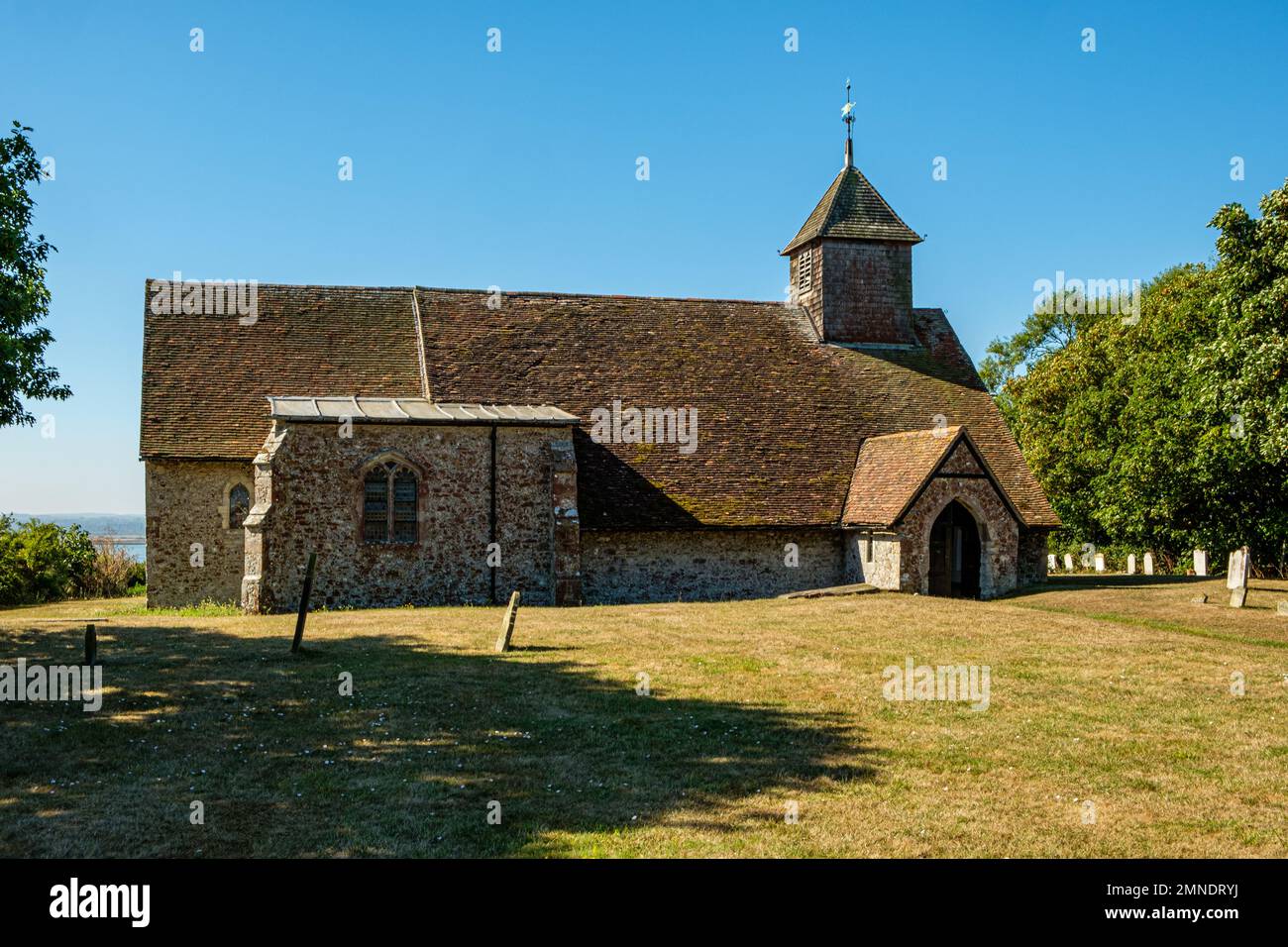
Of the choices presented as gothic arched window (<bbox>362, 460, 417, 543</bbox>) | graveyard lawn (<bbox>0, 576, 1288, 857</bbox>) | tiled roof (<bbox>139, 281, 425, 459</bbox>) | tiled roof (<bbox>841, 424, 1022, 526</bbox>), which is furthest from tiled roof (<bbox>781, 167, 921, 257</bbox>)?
graveyard lawn (<bbox>0, 576, 1288, 857</bbox>)

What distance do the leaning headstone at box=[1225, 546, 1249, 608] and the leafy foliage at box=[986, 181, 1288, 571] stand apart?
3244 mm

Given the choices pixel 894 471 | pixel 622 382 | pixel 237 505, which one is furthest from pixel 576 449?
pixel 237 505

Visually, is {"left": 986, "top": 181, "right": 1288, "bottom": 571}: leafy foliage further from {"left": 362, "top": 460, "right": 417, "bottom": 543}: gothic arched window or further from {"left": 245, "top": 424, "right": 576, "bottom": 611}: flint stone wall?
{"left": 362, "top": 460, "right": 417, "bottom": 543}: gothic arched window

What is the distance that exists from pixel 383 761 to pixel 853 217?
89.2ft

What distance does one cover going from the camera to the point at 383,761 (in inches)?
392

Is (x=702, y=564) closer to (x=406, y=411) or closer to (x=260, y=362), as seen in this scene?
(x=406, y=411)

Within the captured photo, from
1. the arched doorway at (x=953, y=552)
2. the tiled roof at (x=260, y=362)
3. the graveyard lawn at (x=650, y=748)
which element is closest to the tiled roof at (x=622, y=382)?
the tiled roof at (x=260, y=362)

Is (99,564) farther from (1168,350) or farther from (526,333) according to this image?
(1168,350)

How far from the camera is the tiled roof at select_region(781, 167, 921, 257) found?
107ft

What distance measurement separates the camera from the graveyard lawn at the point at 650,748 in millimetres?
7891

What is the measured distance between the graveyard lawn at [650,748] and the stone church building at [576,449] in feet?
20.2

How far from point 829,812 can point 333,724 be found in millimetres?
5928

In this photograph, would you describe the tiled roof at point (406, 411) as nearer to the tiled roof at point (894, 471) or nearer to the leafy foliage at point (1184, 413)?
the tiled roof at point (894, 471)
